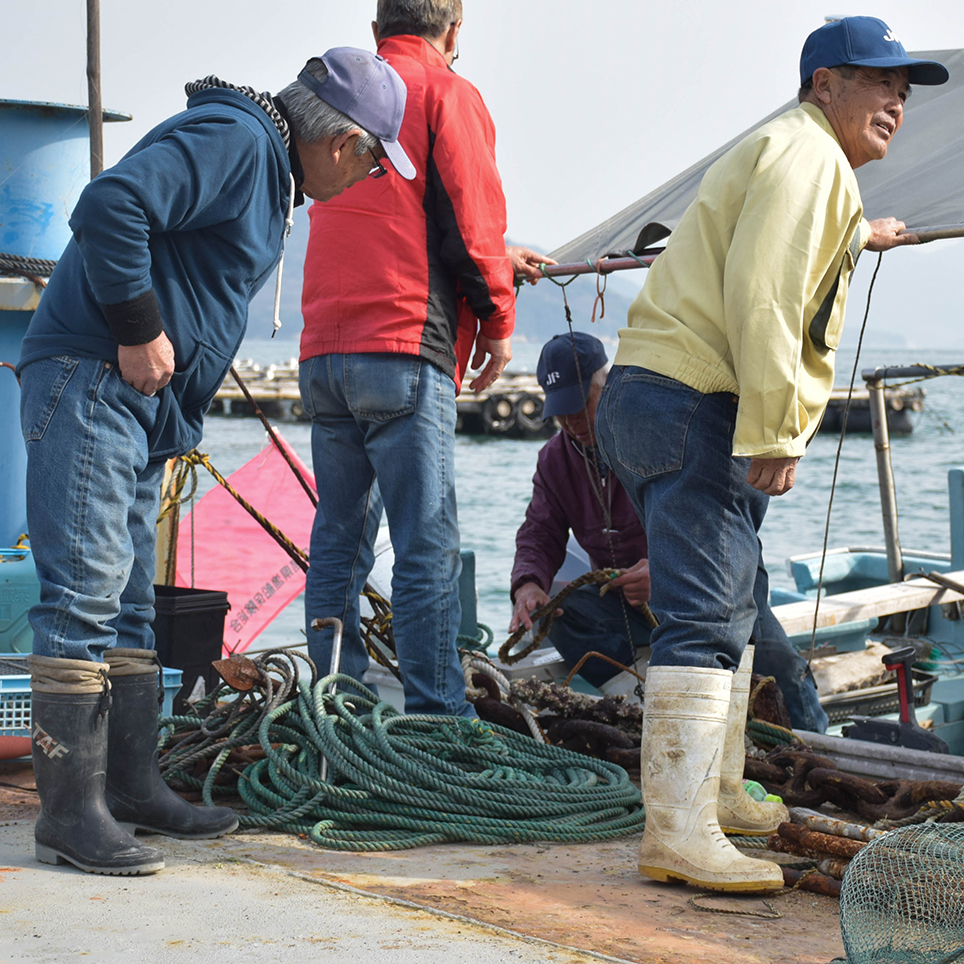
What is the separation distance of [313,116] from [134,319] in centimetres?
67

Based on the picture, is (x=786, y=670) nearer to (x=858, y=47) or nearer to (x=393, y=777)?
(x=393, y=777)

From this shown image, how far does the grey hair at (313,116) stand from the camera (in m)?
2.85

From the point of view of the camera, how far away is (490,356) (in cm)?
409

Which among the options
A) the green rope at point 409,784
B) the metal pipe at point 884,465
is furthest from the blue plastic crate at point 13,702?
the metal pipe at point 884,465

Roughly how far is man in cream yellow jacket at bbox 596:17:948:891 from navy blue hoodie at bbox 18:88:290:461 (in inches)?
35.5

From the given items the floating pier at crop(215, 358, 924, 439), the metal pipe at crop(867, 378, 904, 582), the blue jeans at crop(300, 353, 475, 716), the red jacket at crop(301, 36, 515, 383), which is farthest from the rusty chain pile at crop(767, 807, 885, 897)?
the floating pier at crop(215, 358, 924, 439)

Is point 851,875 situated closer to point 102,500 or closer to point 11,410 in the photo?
point 102,500

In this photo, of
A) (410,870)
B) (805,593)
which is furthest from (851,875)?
(805,593)

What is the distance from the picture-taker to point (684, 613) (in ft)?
8.89

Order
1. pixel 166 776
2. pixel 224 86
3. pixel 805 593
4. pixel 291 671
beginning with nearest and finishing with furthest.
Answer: pixel 224 86
pixel 166 776
pixel 291 671
pixel 805 593

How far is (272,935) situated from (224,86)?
1813mm

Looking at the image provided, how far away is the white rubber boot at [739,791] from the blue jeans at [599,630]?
5.99 ft

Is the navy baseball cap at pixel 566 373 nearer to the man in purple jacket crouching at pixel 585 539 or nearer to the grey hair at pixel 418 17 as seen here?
the man in purple jacket crouching at pixel 585 539

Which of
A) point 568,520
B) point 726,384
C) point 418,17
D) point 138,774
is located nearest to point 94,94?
point 418,17
